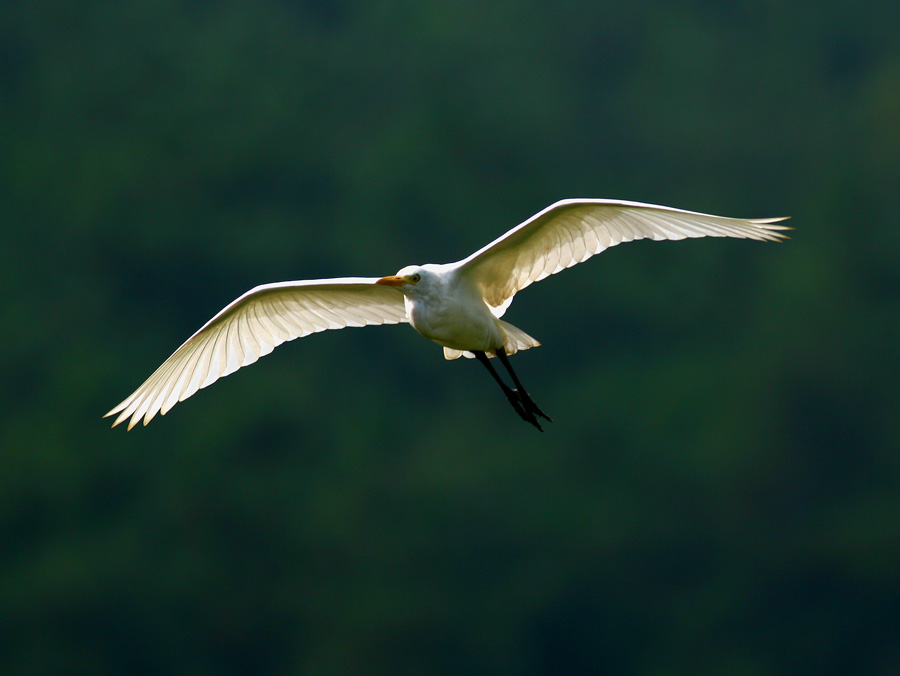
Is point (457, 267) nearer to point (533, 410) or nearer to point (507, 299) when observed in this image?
point (507, 299)

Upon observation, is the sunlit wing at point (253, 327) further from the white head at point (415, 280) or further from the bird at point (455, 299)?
the white head at point (415, 280)

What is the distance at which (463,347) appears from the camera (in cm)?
680

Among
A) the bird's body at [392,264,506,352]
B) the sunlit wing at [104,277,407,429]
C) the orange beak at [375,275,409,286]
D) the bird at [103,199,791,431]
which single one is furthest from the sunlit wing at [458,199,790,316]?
the sunlit wing at [104,277,407,429]

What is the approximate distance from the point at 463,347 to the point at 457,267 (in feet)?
1.58

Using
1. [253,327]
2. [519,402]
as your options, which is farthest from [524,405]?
[253,327]

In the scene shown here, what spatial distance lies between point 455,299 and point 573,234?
80 cm

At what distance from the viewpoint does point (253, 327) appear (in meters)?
7.55

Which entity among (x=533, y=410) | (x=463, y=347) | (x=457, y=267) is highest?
(x=457, y=267)

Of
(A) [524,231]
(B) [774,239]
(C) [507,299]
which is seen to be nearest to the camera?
(B) [774,239]

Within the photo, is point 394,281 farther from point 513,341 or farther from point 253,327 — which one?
point 253,327

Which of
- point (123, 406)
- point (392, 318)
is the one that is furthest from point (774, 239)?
point (123, 406)

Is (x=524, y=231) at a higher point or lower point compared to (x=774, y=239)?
higher

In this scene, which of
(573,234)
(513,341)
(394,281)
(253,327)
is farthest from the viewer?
(253,327)

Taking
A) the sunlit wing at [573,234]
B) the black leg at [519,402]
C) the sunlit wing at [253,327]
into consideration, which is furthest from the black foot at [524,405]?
the sunlit wing at [253,327]
